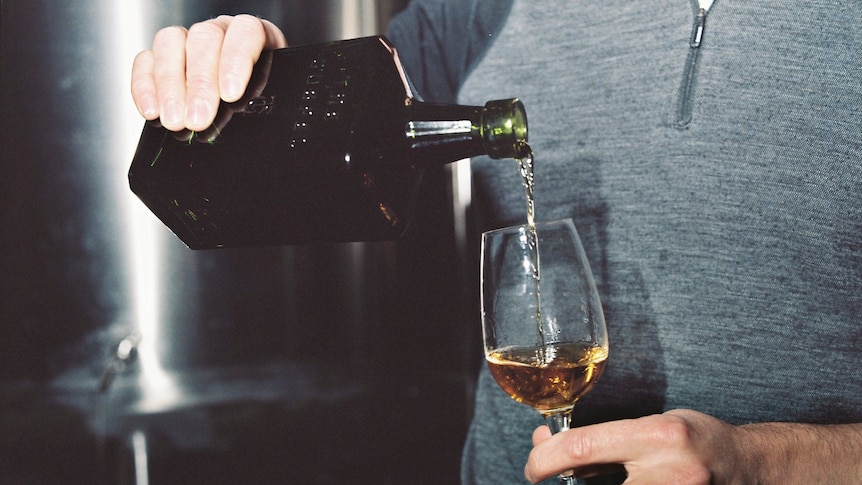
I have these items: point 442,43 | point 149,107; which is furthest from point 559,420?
point 442,43

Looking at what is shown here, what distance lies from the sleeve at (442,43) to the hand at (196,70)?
0.47 m

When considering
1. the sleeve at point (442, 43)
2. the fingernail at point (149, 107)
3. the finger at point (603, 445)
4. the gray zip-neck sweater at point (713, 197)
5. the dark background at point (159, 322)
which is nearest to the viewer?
the finger at point (603, 445)

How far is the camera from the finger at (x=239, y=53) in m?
0.77

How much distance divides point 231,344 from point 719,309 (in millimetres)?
1292

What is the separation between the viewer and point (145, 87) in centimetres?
81

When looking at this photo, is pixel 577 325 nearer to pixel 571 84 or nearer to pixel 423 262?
pixel 571 84

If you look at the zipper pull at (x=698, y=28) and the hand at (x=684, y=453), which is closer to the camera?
the hand at (x=684, y=453)

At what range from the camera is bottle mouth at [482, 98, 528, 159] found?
78 cm

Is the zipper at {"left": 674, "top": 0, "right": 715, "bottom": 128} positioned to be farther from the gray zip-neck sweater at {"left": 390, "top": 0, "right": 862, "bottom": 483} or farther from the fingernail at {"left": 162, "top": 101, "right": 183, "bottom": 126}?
the fingernail at {"left": 162, "top": 101, "right": 183, "bottom": 126}

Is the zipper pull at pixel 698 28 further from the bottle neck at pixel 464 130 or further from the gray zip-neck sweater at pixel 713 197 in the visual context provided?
the bottle neck at pixel 464 130

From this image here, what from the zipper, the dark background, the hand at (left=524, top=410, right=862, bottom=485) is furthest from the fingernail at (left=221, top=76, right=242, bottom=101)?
the dark background

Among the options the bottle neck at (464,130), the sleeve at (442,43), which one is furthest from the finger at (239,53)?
the sleeve at (442,43)

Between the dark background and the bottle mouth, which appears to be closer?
the bottle mouth

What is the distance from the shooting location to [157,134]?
0.81m
